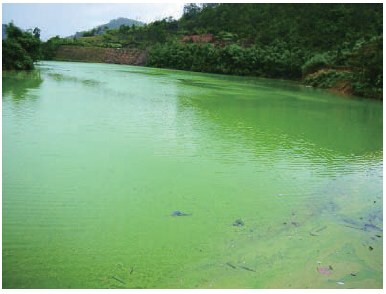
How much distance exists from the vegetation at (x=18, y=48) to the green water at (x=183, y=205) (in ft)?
30.6

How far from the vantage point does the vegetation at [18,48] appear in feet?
44.6

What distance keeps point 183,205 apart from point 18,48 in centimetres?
1324

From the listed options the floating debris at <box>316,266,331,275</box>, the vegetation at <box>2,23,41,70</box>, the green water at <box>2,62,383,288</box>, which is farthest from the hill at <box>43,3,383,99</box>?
the floating debris at <box>316,266,331,275</box>

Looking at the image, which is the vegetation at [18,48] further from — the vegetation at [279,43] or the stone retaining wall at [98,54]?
the stone retaining wall at [98,54]

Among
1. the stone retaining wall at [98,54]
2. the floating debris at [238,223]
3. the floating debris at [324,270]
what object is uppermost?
the stone retaining wall at [98,54]

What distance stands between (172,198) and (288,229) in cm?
84

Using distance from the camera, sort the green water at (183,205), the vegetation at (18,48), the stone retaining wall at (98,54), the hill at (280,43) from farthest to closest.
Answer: the stone retaining wall at (98,54) < the hill at (280,43) < the vegetation at (18,48) < the green water at (183,205)

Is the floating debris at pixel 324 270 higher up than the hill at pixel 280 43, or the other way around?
the hill at pixel 280 43

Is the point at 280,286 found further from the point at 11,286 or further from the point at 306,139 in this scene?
the point at 306,139

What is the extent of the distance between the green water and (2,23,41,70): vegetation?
9.32 meters

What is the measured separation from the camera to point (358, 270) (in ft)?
6.60

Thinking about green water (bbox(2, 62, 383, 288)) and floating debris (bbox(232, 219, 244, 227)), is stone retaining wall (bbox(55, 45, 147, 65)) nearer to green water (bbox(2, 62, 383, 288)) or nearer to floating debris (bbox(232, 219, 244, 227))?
green water (bbox(2, 62, 383, 288))

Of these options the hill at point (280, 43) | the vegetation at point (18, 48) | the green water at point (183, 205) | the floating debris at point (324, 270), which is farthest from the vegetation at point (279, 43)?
the floating debris at point (324, 270)

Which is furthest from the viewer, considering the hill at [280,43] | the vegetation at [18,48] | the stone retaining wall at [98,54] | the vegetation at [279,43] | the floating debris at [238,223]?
the stone retaining wall at [98,54]
